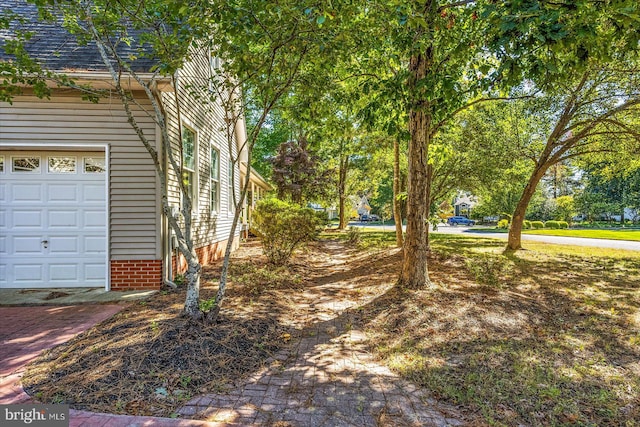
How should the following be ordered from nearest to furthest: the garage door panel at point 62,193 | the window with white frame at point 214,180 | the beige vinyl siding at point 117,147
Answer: the beige vinyl siding at point 117,147 < the garage door panel at point 62,193 < the window with white frame at point 214,180

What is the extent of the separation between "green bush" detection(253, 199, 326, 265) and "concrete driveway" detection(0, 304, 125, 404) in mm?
3807

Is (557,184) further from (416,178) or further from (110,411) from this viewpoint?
(110,411)

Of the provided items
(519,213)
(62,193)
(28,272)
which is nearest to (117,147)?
(62,193)

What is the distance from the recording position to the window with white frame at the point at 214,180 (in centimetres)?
997

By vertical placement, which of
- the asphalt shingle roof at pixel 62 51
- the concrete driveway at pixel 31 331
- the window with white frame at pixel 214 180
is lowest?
the concrete driveway at pixel 31 331

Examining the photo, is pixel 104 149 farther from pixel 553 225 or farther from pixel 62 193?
pixel 553 225

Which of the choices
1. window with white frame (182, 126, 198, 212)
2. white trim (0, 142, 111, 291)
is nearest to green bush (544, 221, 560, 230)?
window with white frame (182, 126, 198, 212)

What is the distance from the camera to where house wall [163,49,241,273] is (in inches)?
273

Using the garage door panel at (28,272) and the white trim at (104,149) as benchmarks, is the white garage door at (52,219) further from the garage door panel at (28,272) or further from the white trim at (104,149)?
the white trim at (104,149)

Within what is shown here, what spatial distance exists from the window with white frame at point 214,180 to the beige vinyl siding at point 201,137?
0.65ft

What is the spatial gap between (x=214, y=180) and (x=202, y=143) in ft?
5.15

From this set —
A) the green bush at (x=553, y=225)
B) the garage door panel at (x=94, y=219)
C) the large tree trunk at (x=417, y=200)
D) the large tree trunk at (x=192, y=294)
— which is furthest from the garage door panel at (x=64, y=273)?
the green bush at (x=553, y=225)

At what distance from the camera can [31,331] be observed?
172 inches

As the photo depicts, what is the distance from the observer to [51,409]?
2.72 meters
